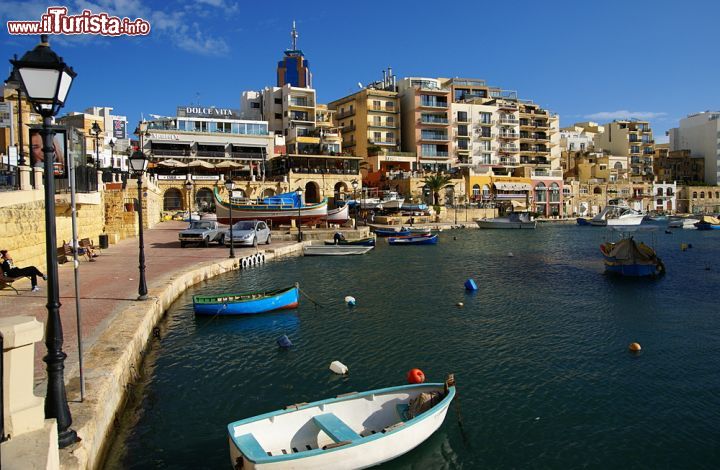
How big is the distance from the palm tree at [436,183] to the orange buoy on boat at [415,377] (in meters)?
57.3

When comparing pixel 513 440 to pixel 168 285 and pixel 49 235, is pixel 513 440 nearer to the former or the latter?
pixel 49 235

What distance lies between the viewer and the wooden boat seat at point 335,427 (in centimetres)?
711

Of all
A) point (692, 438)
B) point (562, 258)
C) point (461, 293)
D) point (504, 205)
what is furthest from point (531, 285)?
point (504, 205)

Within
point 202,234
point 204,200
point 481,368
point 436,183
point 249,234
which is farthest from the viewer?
point 436,183

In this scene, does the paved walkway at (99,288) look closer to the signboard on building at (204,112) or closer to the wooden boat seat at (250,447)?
the wooden boat seat at (250,447)

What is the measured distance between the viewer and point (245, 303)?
53.0ft

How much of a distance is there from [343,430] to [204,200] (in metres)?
54.5

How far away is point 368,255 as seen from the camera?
112ft

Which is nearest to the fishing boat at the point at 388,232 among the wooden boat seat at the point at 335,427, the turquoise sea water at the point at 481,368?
the turquoise sea water at the point at 481,368

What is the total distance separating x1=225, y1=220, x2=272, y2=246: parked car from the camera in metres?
31.0

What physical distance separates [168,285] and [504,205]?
63.2 m

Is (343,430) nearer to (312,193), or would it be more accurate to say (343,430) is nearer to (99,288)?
(99,288)

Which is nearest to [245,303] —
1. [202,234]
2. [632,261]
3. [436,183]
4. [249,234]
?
[202,234]

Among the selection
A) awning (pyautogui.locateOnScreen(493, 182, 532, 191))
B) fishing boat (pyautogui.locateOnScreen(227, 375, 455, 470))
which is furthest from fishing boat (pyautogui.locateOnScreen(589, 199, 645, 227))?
fishing boat (pyautogui.locateOnScreen(227, 375, 455, 470))
